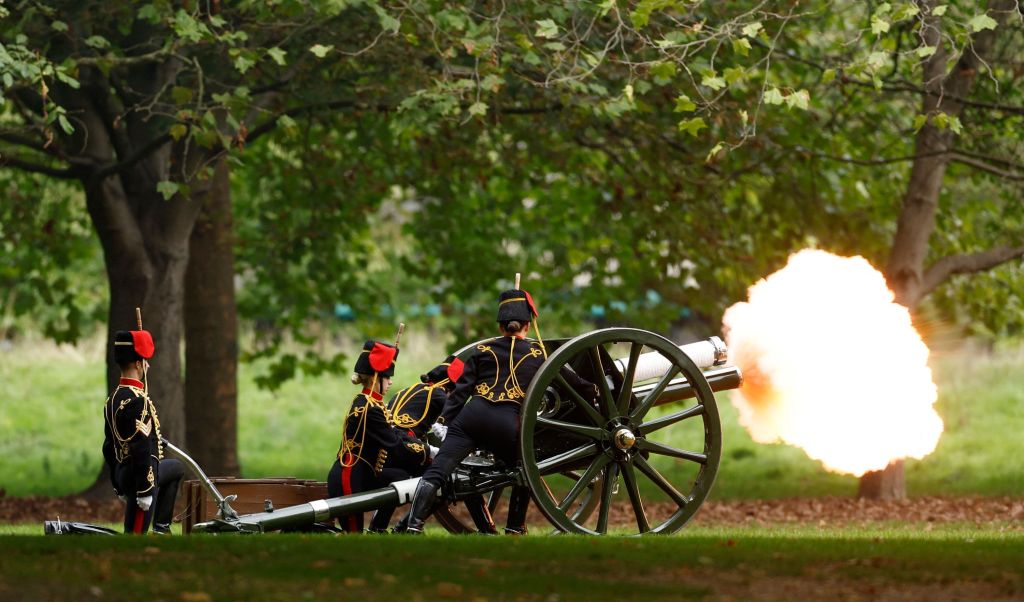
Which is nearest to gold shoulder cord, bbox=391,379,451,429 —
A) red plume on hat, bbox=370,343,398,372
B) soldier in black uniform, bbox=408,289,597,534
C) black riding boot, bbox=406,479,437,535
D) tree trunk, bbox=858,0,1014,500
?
red plume on hat, bbox=370,343,398,372

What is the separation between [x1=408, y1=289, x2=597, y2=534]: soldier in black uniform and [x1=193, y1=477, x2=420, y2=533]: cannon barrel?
0.78 feet

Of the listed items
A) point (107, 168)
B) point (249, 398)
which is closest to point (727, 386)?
point (107, 168)

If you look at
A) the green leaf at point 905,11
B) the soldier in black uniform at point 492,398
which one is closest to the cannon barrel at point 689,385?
the soldier in black uniform at point 492,398

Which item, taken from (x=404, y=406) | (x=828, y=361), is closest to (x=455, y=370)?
(x=404, y=406)

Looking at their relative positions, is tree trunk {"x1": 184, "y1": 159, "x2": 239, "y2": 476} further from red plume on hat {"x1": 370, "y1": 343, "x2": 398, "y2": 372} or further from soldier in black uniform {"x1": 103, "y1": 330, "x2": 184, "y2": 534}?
soldier in black uniform {"x1": 103, "y1": 330, "x2": 184, "y2": 534}

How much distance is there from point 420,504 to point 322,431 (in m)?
19.1

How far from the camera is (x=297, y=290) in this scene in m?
23.2

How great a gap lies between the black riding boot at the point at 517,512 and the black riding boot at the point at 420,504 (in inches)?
28.1

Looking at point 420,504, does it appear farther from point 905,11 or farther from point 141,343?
point 905,11

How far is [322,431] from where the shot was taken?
3022 cm

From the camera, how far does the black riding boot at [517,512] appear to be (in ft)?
38.9

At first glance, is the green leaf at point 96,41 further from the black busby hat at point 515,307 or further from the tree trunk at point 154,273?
the black busby hat at point 515,307

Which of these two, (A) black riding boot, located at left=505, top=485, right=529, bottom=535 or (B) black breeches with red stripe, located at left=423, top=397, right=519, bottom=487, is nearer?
(B) black breeches with red stripe, located at left=423, top=397, right=519, bottom=487

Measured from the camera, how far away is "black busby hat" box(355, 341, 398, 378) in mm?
11969
